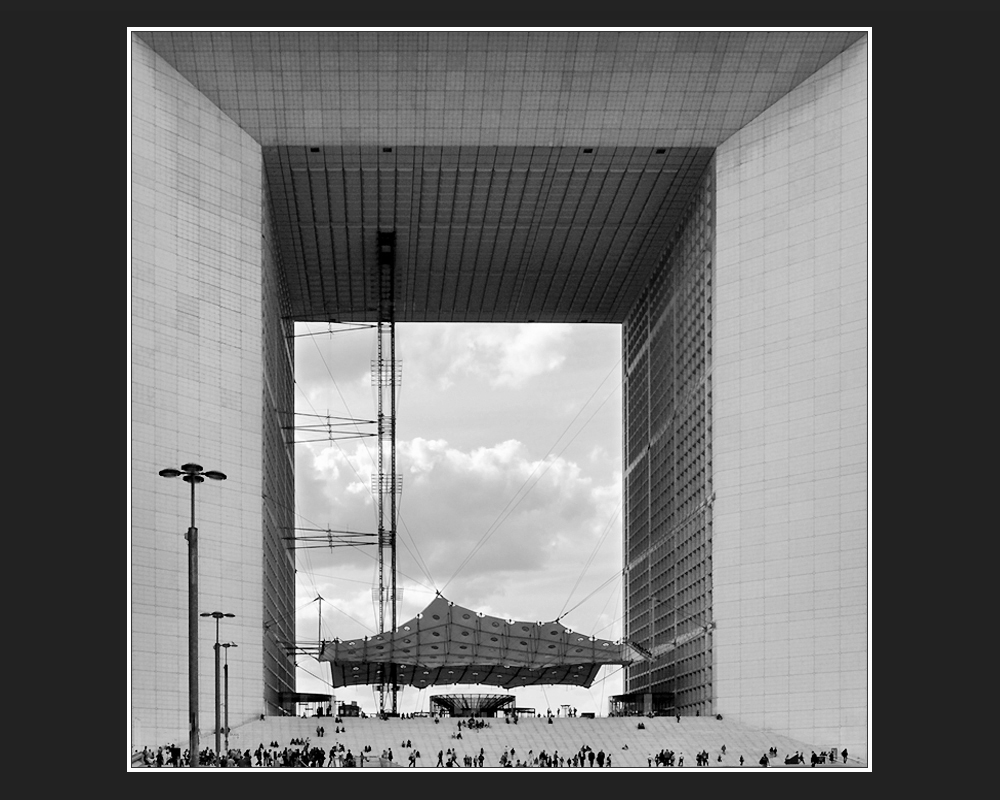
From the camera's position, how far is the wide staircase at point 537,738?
56.0 metres

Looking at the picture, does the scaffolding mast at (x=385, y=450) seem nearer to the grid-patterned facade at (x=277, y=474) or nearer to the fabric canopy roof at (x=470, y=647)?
the grid-patterned facade at (x=277, y=474)

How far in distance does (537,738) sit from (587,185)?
24285mm

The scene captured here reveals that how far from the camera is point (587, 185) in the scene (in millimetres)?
68938

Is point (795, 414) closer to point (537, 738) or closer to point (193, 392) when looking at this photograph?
point (537, 738)

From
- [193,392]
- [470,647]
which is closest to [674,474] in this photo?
[470,647]

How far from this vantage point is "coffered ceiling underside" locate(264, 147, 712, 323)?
66.4 meters

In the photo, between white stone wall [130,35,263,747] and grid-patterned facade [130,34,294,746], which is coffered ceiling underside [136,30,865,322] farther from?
white stone wall [130,35,263,747]

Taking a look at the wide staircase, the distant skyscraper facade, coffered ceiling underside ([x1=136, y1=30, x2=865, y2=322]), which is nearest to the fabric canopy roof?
the distant skyscraper facade

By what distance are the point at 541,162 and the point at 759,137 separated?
29.9 ft

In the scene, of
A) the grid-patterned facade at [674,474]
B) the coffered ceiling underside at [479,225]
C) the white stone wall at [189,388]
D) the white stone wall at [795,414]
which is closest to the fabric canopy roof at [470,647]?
the grid-patterned facade at [674,474]

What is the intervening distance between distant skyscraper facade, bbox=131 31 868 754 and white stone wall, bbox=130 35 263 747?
9 centimetres

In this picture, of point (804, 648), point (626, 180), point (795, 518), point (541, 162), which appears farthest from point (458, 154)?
point (804, 648)

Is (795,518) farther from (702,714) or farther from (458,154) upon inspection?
(458,154)
